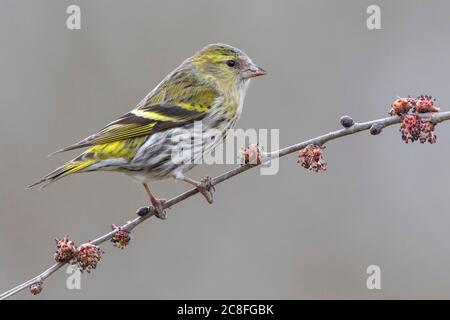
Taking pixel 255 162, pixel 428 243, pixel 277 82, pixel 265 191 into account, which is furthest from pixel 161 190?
pixel 255 162

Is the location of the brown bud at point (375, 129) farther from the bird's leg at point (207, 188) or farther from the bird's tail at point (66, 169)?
the bird's tail at point (66, 169)

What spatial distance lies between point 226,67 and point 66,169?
1.75m

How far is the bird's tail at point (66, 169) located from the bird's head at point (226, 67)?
1.36m

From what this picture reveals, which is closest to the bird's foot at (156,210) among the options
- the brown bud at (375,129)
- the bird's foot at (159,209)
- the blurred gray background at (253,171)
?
the bird's foot at (159,209)

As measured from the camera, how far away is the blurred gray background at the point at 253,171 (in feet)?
25.1

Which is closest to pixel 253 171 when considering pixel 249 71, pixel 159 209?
pixel 249 71

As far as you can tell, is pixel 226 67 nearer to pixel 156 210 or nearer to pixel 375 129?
pixel 156 210

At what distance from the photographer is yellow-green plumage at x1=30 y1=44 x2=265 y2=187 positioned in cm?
509

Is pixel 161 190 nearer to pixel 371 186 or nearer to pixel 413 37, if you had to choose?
pixel 371 186

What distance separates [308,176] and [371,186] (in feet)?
2.30

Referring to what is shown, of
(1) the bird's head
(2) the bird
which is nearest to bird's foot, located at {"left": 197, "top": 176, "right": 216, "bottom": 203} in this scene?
(2) the bird

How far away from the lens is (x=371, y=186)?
771cm

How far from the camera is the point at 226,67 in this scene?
5855 mm

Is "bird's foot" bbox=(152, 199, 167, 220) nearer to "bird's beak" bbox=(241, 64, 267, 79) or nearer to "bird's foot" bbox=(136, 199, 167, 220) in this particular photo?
"bird's foot" bbox=(136, 199, 167, 220)
